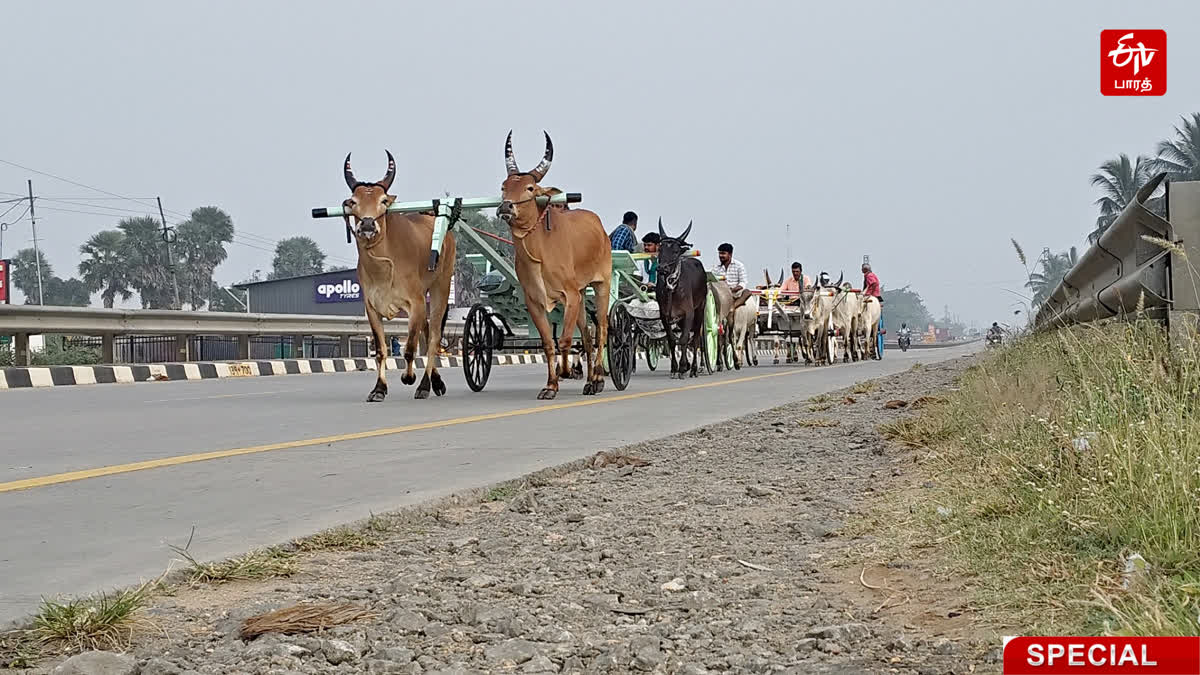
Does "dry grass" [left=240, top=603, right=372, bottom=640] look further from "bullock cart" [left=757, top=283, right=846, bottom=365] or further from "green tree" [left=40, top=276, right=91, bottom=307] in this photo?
"green tree" [left=40, top=276, right=91, bottom=307]

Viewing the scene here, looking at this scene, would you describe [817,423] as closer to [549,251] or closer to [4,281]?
[549,251]

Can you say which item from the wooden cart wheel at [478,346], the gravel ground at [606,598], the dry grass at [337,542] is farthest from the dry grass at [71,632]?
the wooden cart wheel at [478,346]

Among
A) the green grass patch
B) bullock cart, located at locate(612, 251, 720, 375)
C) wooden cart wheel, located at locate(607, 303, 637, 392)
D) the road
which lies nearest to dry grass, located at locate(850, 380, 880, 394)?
the road

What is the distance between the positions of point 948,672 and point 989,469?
2.47 meters

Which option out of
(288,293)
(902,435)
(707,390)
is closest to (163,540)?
(902,435)

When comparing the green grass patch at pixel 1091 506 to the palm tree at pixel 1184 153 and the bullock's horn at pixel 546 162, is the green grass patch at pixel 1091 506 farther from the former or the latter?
the palm tree at pixel 1184 153

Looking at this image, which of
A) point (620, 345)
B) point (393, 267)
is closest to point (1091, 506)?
point (393, 267)

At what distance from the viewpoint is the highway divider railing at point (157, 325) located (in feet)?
61.0

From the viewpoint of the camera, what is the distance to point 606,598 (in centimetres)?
376

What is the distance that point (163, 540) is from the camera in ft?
15.9

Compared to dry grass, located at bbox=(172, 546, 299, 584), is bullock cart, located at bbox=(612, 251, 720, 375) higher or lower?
higher

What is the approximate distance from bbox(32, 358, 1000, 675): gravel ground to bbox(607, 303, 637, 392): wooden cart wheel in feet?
30.0

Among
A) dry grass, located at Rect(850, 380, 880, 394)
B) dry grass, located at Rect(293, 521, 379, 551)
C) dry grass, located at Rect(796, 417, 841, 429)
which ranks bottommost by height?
dry grass, located at Rect(850, 380, 880, 394)

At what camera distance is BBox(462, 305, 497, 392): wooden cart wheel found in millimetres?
15070
